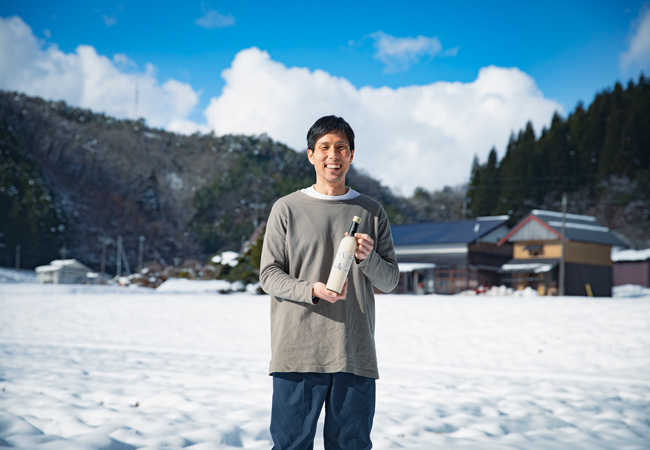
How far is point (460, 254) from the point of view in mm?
30734

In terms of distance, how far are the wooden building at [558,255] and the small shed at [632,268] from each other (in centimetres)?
922

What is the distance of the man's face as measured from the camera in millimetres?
2361

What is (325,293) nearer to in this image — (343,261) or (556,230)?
(343,261)

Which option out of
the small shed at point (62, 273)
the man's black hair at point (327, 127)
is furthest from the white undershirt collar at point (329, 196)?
the small shed at point (62, 273)

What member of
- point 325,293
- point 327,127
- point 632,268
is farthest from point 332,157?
point 632,268

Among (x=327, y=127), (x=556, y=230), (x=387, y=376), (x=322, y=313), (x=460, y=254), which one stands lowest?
(x=387, y=376)

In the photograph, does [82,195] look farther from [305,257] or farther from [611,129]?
[305,257]

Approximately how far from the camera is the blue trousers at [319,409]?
7.37ft

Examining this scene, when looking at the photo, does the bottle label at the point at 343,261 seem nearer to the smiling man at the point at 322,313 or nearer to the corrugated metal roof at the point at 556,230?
the smiling man at the point at 322,313

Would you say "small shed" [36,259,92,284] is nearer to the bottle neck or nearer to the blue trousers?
the blue trousers

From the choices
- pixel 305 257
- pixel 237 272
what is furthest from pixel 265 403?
pixel 237 272

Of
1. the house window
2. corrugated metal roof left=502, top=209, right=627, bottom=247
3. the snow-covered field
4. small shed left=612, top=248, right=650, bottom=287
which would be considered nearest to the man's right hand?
the snow-covered field

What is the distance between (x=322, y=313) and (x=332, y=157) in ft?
2.22

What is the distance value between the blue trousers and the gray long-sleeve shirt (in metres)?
0.06
